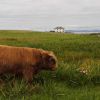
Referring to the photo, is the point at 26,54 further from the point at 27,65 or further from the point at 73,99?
the point at 73,99

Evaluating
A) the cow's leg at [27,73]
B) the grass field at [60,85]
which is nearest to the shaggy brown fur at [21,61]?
the cow's leg at [27,73]

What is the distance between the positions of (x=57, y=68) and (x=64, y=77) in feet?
1.40

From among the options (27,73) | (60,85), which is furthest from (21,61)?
(60,85)

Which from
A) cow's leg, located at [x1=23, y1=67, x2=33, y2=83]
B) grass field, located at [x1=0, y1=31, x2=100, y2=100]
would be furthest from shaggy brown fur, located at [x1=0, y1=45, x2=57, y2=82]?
grass field, located at [x1=0, y1=31, x2=100, y2=100]

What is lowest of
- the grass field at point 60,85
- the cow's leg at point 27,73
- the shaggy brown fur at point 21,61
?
the grass field at point 60,85

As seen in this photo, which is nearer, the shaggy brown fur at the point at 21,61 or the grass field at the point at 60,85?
the grass field at the point at 60,85

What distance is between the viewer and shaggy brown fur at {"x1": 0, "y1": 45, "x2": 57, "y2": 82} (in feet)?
37.8

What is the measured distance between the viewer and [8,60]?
11.5 m

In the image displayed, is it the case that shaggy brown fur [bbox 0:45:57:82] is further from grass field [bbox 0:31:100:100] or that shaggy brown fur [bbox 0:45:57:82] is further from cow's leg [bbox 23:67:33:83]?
grass field [bbox 0:31:100:100]

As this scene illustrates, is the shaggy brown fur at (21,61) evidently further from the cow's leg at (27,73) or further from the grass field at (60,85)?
the grass field at (60,85)

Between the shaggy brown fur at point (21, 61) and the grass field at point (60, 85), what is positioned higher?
the shaggy brown fur at point (21, 61)

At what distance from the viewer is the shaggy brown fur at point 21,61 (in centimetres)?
1152

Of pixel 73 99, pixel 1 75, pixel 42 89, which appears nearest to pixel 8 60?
pixel 1 75

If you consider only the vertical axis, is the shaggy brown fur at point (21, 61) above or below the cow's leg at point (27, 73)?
above
